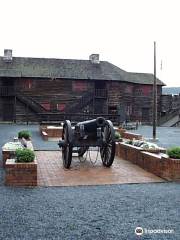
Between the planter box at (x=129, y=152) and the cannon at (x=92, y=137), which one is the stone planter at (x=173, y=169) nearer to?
the cannon at (x=92, y=137)

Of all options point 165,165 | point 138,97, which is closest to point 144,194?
point 165,165

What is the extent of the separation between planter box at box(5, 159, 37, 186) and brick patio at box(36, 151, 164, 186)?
382mm

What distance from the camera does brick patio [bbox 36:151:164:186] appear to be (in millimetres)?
9047

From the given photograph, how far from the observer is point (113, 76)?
43.2 metres

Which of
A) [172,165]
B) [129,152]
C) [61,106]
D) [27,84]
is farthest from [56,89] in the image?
[172,165]

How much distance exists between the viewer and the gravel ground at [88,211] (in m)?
5.31

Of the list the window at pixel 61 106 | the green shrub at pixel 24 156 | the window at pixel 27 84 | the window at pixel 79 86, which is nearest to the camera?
the green shrub at pixel 24 156

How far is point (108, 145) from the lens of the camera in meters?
11.0

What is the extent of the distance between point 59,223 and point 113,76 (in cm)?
3818

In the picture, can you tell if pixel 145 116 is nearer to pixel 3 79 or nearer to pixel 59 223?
pixel 3 79

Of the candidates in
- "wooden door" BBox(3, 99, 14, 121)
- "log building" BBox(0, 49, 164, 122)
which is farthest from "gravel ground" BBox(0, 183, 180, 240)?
"wooden door" BBox(3, 99, 14, 121)

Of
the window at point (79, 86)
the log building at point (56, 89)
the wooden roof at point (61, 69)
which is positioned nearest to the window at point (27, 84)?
the log building at point (56, 89)

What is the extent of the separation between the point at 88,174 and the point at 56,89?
3219 centimetres

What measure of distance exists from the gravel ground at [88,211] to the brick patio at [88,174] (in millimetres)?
685
